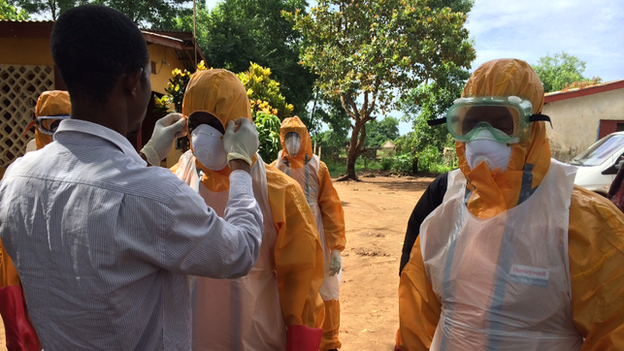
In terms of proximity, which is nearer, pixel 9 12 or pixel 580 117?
pixel 580 117

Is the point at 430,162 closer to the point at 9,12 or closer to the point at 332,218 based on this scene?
the point at 332,218

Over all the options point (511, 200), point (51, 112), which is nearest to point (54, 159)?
point (511, 200)

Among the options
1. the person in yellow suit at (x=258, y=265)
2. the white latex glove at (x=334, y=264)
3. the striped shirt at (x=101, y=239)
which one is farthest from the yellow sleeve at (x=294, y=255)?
the white latex glove at (x=334, y=264)

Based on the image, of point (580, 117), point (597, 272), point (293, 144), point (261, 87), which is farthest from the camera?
point (580, 117)

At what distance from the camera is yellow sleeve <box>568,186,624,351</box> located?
1.29m

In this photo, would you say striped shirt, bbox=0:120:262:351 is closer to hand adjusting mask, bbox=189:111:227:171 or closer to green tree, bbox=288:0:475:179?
hand adjusting mask, bbox=189:111:227:171

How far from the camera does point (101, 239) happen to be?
0.99 m

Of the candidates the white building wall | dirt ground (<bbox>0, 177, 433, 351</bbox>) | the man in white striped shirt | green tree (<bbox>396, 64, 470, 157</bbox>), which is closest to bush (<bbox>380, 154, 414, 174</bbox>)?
green tree (<bbox>396, 64, 470, 157</bbox>)

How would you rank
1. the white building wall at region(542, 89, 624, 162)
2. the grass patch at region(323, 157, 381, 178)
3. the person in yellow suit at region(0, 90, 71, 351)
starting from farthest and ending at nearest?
the grass patch at region(323, 157, 381, 178) < the white building wall at region(542, 89, 624, 162) < the person in yellow suit at region(0, 90, 71, 351)

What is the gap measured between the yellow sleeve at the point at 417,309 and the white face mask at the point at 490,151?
0.48 m

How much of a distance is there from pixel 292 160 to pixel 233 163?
126 inches

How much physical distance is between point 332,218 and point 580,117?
1257cm

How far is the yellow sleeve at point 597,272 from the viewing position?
1292 millimetres

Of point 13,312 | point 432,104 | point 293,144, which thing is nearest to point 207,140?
point 13,312
